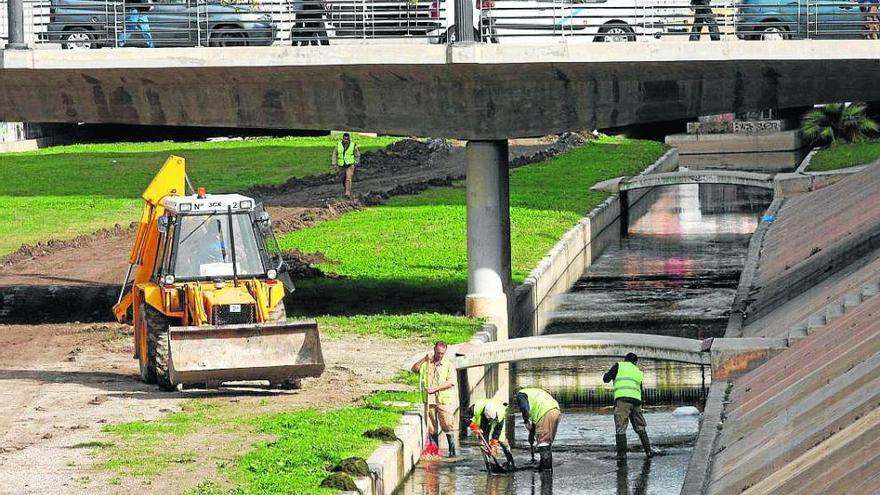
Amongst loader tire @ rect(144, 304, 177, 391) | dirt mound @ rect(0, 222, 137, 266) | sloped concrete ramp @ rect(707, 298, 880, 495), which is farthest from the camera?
dirt mound @ rect(0, 222, 137, 266)

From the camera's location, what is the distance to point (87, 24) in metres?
30.1

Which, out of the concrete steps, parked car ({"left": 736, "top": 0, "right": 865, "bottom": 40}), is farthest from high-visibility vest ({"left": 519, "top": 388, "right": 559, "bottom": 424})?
parked car ({"left": 736, "top": 0, "right": 865, "bottom": 40})

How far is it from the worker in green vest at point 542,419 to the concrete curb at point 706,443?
6.06ft

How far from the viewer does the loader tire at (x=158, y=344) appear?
22781mm

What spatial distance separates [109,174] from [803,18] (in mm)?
30903

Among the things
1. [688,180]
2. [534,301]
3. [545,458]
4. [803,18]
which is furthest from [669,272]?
[545,458]

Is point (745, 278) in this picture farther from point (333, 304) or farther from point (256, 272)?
point (256, 272)

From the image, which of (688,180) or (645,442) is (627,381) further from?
(688,180)

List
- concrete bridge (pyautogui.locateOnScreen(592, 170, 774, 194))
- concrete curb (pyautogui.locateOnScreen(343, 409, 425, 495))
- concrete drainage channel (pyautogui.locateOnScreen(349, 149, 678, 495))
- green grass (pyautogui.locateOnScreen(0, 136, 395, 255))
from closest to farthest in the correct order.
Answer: concrete curb (pyautogui.locateOnScreen(343, 409, 425, 495)) → concrete drainage channel (pyautogui.locateOnScreen(349, 149, 678, 495)) → green grass (pyautogui.locateOnScreen(0, 136, 395, 255)) → concrete bridge (pyautogui.locateOnScreen(592, 170, 774, 194))

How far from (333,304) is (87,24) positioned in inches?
272

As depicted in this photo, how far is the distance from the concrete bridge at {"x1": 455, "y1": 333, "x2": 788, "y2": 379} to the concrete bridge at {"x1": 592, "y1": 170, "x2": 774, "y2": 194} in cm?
2261

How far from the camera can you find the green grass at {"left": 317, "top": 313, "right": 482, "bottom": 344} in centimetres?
2764

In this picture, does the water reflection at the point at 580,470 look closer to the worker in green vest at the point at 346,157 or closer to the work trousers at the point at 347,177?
the worker in green vest at the point at 346,157

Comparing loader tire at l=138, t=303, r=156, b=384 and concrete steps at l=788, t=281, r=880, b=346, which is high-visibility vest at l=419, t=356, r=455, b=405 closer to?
loader tire at l=138, t=303, r=156, b=384
